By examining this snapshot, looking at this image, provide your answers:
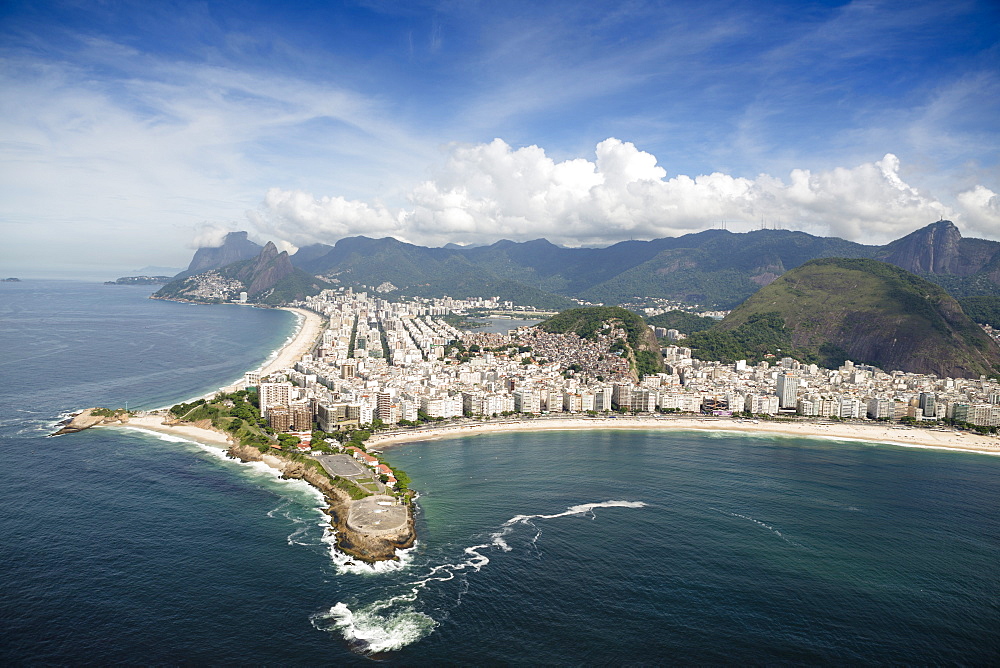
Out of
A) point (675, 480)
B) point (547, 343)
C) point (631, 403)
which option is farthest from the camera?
point (547, 343)

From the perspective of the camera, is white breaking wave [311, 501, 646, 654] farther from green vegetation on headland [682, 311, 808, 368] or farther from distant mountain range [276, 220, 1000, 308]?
distant mountain range [276, 220, 1000, 308]

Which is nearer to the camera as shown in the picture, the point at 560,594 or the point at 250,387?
the point at 560,594

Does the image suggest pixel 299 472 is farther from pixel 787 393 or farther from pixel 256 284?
pixel 256 284

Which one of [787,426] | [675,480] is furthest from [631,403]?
[675,480]

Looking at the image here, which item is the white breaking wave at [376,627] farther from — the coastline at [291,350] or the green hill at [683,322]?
the green hill at [683,322]

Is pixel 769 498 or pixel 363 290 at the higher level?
pixel 363 290

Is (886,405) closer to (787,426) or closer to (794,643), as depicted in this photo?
(787,426)

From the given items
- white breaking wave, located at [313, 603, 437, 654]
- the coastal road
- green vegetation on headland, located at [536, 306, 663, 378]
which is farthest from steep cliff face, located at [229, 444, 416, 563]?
green vegetation on headland, located at [536, 306, 663, 378]
